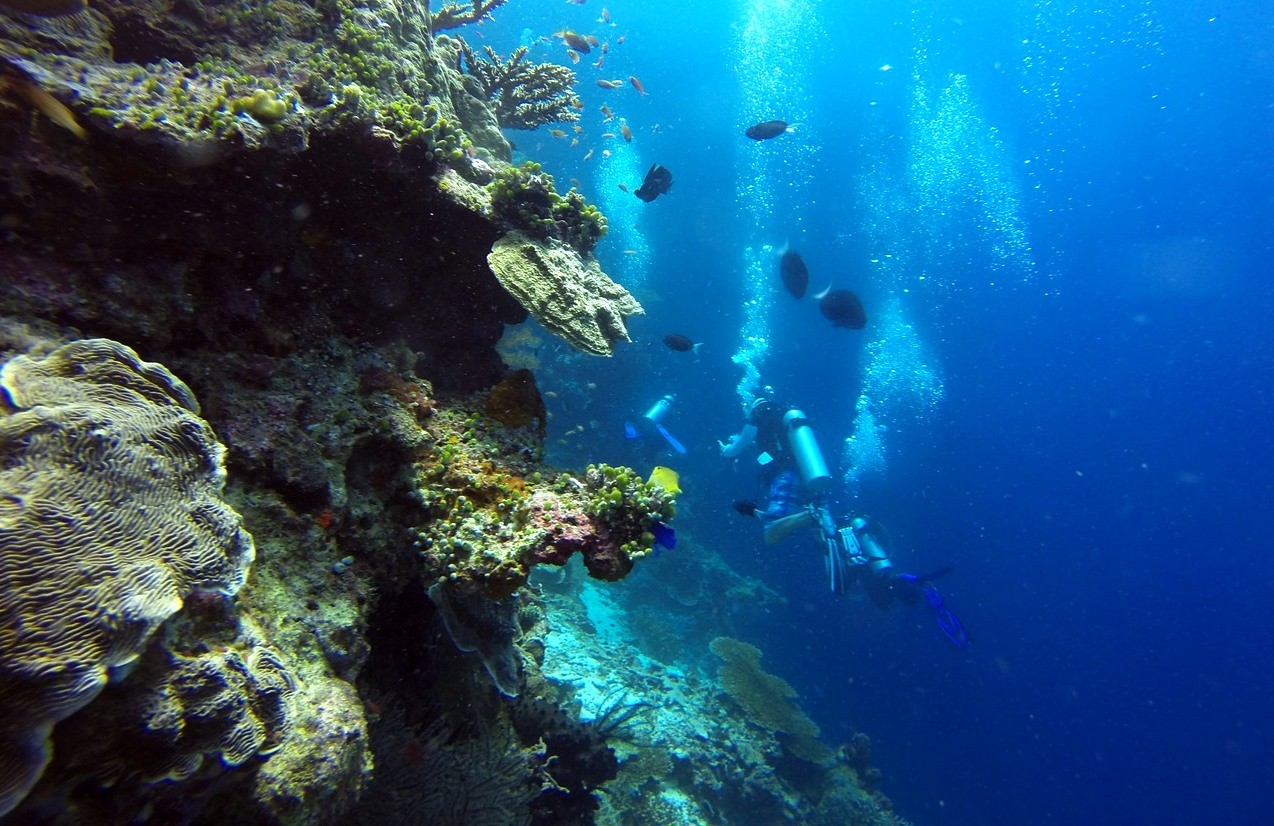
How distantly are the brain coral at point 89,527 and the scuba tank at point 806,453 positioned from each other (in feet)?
51.0

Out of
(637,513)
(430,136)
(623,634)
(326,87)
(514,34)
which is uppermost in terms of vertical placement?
(514,34)

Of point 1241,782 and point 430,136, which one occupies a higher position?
point 1241,782

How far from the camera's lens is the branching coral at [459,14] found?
750 centimetres

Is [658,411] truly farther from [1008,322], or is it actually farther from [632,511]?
[1008,322]

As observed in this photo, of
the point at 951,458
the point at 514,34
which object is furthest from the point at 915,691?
the point at 514,34

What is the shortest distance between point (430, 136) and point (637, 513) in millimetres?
2712

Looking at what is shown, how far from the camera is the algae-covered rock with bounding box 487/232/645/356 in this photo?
3.54 meters

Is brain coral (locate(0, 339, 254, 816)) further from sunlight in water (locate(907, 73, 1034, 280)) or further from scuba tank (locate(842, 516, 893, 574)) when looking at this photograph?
sunlight in water (locate(907, 73, 1034, 280))

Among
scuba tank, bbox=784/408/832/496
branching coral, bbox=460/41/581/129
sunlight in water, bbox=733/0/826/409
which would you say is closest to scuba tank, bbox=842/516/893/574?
scuba tank, bbox=784/408/832/496

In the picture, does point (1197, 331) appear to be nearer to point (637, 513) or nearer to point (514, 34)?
point (514, 34)

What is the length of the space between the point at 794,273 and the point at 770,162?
25.6m

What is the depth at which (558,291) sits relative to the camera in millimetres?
3705

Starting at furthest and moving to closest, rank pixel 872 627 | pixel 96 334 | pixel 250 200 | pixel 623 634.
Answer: pixel 872 627
pixel 623 634
pixel 250 200
pixel 96 334

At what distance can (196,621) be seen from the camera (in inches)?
68.8
